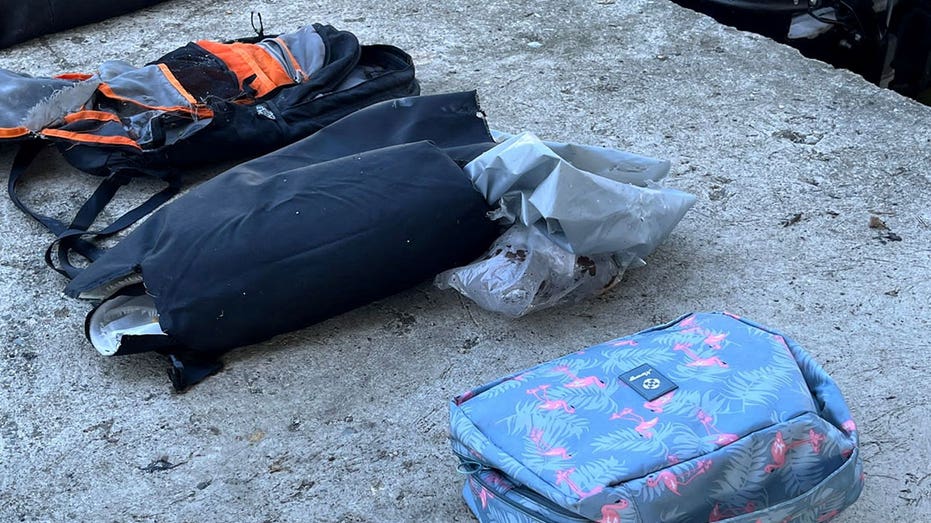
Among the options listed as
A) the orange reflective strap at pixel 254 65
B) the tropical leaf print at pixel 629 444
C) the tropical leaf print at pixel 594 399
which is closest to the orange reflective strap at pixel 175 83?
the orange reflective strap at pixel 254 65

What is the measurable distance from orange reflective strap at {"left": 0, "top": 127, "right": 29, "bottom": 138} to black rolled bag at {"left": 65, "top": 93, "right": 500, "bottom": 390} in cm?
77

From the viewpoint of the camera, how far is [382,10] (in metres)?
3.70

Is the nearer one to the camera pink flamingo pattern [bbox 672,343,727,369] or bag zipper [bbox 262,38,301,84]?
pink flamingo pattern [bbox 672,343,727,369]

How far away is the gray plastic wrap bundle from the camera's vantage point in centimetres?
204

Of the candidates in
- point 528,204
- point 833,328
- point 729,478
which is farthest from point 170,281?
point 833,328

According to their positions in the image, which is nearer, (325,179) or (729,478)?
(729,478)

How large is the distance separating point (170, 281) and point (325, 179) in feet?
1.29

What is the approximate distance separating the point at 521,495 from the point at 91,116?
1.81m

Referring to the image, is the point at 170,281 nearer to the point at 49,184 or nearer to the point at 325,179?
the point at 325,179

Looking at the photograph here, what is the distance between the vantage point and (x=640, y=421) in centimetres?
150

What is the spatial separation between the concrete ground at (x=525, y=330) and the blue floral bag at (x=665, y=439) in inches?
8.2

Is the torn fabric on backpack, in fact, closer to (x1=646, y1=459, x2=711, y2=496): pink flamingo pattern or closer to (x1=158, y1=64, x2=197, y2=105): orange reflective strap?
(x1=158, y1=64, x2=197, y2=105): orange reflective strap

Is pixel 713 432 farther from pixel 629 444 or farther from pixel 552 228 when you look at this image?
pixel 552 228

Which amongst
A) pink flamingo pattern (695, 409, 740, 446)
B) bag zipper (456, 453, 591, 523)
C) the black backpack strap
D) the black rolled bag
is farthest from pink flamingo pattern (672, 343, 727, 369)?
the black backpack strap
